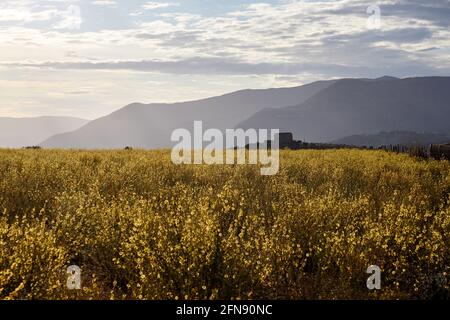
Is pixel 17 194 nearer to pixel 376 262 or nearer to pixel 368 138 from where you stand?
pixel 376 262

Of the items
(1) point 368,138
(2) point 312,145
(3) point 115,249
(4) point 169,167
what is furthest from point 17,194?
(1) point 368,138

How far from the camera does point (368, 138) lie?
161 metres
